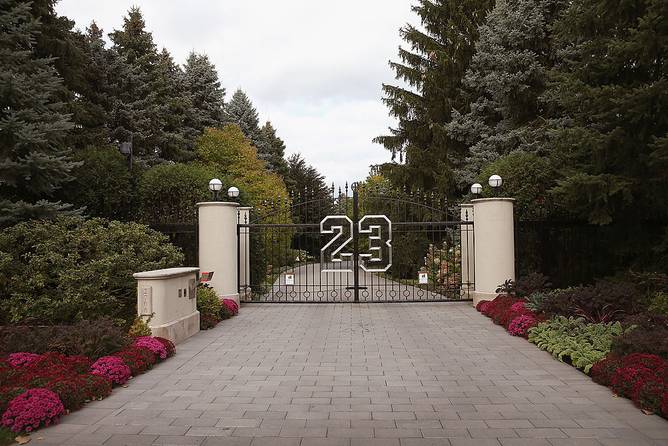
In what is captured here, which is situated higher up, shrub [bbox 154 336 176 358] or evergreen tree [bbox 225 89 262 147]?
evergreen tree [bbox 225 89 262 147]

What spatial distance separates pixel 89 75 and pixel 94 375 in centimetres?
2136

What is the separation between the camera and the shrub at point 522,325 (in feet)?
27.8

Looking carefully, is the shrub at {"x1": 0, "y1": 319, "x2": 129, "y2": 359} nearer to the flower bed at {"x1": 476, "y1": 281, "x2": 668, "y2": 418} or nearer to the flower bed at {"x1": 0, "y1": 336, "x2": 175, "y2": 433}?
the flower bed at {"x1": 0, "y1": 336, "x2": 175, "y2": 433}

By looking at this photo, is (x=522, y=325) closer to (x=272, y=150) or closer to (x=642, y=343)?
(x=642, y=343)

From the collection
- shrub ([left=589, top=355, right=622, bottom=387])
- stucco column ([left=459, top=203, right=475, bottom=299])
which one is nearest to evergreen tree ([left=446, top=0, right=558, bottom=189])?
stucco column ([left=459, top=203, right=475, bottom=299])

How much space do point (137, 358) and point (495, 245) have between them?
850 centimetres

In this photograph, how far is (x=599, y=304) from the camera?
8.36 metres

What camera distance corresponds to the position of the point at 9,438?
4.05 meters

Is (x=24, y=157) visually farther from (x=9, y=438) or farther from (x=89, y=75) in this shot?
(x=89, y=75)

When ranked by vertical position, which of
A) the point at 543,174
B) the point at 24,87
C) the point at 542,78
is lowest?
the point at 543,174

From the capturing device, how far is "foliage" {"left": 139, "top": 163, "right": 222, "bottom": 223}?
13062mm

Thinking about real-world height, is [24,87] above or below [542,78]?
below

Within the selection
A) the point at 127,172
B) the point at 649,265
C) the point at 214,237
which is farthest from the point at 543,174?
the point at 127,172

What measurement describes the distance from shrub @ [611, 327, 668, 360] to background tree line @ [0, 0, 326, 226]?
9957mm
